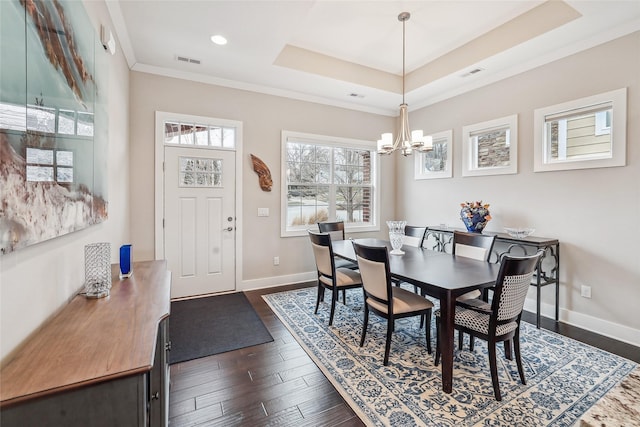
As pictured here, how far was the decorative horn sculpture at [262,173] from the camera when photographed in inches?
165

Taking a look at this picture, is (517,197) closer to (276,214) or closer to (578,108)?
(578,108)

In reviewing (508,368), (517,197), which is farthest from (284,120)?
(508,368)

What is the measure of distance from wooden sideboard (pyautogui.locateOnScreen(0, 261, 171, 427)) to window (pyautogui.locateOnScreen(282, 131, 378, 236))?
10.5 feet

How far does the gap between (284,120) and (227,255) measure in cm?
217

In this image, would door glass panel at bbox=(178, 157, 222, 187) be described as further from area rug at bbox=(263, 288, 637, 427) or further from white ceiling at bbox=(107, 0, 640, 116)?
area rug at bbox=(263, 288, 637, 427)

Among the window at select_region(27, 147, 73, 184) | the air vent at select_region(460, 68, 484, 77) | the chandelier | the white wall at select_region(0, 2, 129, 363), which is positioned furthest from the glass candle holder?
the air vent at select_region(460, 68, 484, 77)

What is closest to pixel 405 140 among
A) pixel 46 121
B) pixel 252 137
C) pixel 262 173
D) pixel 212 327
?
pixel 262 173

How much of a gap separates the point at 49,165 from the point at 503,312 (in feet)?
8.52

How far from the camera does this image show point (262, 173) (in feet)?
13.8

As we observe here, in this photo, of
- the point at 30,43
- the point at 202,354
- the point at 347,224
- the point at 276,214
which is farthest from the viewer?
the point at 347,224

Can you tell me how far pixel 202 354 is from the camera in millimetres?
2486

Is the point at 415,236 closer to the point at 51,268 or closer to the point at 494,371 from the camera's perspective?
the point at 494,371

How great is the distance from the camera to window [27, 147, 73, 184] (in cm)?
108

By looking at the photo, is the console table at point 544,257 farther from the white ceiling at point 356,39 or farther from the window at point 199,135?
the window at point 199,135
